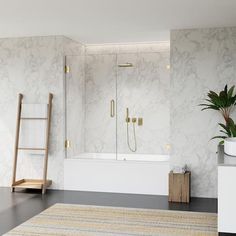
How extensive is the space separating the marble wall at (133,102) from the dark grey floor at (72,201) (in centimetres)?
76

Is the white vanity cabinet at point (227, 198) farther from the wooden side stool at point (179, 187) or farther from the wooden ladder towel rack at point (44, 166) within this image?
the wooden ladder towel rack at point (44, 166)

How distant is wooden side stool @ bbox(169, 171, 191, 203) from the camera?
5.52 metres

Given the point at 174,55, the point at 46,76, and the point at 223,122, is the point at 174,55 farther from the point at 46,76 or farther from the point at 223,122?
the point at 46,76

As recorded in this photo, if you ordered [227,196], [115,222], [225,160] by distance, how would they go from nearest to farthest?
[227,196] → [225,160] → [115,222]

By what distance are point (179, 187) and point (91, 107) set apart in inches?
76.7

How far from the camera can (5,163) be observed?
6.62 metres

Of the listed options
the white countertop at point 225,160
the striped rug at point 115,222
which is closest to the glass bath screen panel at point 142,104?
the striped rug at point 115,222

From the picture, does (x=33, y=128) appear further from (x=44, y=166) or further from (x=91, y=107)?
(x=91, y=107)

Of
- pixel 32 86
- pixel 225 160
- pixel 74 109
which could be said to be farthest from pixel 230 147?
pixel 32 86

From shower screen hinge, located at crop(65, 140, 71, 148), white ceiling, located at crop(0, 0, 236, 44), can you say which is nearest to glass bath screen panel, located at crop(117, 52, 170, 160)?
white ceiling, located at crop(0, 0, 236, 44)

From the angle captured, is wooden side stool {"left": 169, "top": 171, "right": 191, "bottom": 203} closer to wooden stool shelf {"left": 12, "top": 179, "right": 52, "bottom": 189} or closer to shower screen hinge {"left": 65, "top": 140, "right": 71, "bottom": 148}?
shower screen hinge {"left": 65, "top": 140, "right": 71, "bottom": 148}

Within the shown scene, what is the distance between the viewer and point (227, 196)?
145 inches

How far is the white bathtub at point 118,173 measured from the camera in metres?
6.02

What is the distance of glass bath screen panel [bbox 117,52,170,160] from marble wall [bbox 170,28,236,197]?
0.30 m
